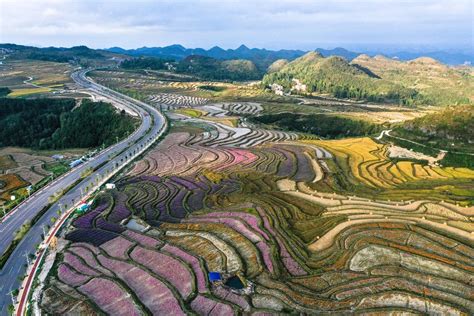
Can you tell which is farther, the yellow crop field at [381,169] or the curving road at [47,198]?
the yellow crop field at [381,169]

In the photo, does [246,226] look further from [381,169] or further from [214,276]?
[381,169]

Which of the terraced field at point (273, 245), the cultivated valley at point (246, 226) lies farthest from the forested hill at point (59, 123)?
the terraced field at point (273, 245)

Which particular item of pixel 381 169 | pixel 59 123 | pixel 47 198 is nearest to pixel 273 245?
pixel 381 169

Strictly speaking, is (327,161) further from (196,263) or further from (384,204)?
(196,263)

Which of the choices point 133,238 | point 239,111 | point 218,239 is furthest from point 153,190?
point 239,111

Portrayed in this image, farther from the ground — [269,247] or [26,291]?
[269,247]

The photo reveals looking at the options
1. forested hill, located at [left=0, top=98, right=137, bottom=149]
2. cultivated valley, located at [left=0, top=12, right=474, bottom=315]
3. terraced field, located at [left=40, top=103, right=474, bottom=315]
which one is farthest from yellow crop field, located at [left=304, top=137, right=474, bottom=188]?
forested hill, located at [left=0, top=98, right=137, bottom=149]

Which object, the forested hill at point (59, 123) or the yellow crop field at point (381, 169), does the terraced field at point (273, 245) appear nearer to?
the yellow crop field at point (381, 169)
